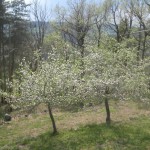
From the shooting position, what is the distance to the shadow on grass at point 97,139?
752 inches

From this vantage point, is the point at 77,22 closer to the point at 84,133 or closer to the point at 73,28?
the point at 73,28

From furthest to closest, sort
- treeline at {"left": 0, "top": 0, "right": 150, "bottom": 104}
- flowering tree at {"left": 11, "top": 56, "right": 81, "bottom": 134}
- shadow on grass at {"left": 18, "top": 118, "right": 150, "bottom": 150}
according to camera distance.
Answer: treeline at {"left": 0, "top": 0, "right": 150, "bottom": 104} < flowering tree at {"left": 11, "top": 56, "right": 81, "bottom": 134} < shadow on grass at {"left": 18, "top": 118, "right": 150, "bottom": 150}

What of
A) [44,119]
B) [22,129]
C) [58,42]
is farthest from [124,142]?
[58,42]

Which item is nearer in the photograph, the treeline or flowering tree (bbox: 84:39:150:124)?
flowering tree (bbox: 84:39:150:124)

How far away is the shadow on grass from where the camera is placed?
19.1m

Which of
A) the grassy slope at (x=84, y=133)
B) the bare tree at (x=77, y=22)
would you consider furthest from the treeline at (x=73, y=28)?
the grassy slope at (x=84, y=133)

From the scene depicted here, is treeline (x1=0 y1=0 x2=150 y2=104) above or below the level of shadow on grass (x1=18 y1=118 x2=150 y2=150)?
above

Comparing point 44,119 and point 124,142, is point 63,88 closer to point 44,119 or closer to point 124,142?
point 124,142

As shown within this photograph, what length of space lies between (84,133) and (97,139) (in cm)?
141

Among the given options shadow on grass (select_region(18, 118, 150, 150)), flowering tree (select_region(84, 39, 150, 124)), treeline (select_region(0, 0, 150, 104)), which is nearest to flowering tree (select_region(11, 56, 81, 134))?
shadow on grass (select_region(18, 118, 150, 150))

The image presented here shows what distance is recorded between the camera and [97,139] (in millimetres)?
19953

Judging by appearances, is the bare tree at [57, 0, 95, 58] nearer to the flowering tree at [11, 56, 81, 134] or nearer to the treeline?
the treeline

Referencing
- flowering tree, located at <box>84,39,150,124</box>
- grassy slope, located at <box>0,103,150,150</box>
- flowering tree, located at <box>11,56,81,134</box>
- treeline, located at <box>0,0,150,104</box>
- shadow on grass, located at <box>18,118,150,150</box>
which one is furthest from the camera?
treeline, located at <box>0,0,150,104</box>

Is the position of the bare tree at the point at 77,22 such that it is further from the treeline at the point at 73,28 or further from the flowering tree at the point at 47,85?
the flowering tree at the point at 47,85
